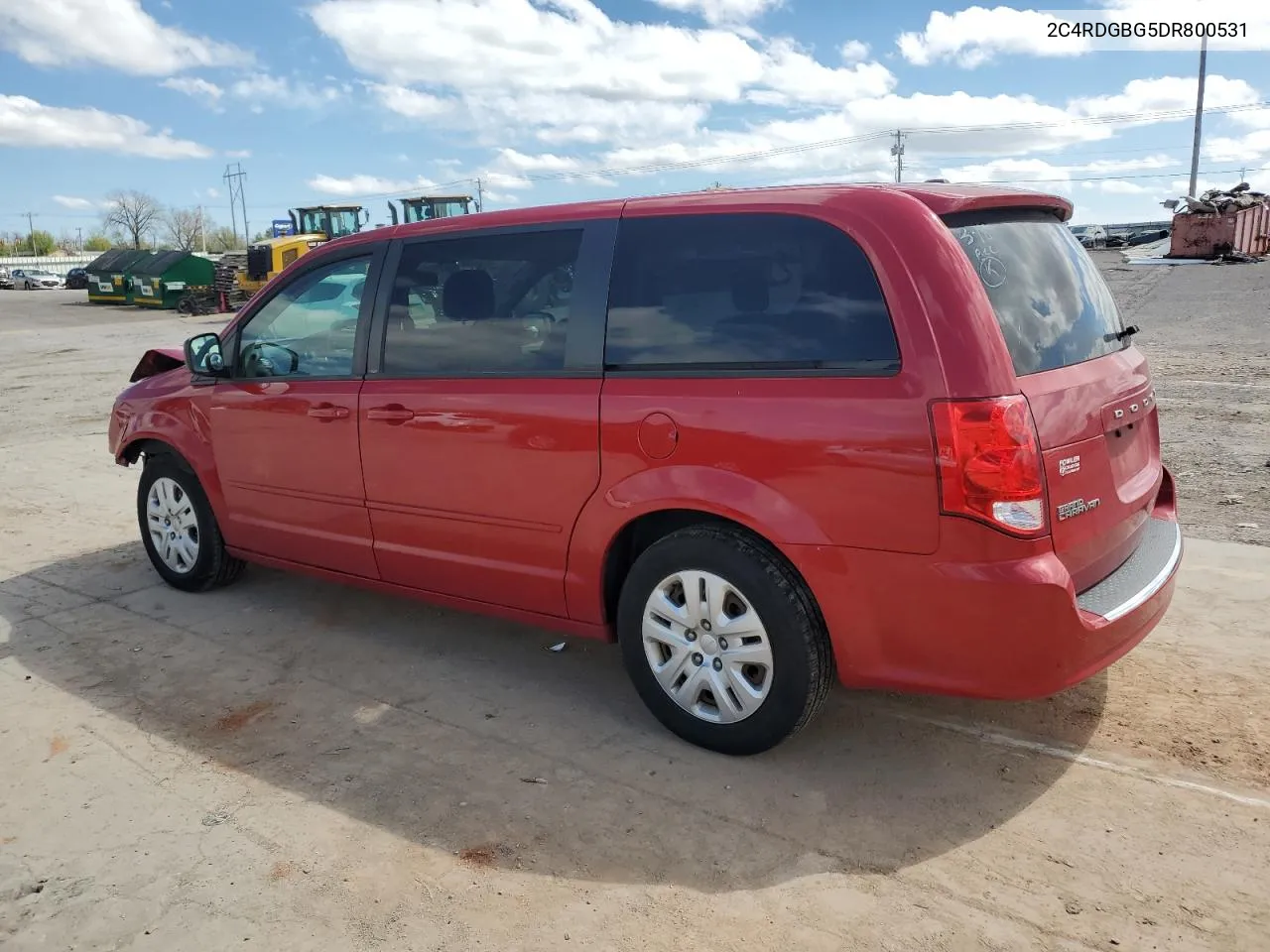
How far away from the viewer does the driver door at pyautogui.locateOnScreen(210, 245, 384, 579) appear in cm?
449

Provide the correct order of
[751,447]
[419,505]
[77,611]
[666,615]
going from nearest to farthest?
[751,447], [666,615], [419,505], [77,611]

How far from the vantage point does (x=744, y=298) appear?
132 inches

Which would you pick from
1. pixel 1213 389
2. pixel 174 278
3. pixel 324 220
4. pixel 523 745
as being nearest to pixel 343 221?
pixel 324 220

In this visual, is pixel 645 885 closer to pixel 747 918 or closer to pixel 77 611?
pixel 747 918

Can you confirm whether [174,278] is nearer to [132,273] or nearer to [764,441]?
[132,273]

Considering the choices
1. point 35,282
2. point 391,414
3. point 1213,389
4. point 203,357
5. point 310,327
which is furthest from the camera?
point 35,282

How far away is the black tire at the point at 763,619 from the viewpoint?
3242mm

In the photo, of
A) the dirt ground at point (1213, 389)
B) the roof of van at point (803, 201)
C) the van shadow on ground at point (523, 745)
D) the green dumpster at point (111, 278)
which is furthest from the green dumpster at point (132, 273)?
the roof of van at point (803, 201)

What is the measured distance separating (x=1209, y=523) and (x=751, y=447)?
4006 mm

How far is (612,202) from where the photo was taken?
3.79m

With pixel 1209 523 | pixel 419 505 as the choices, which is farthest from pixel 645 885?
pixel 1209 523

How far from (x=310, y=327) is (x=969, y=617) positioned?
328cm

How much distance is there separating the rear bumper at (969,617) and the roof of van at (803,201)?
1.09 m

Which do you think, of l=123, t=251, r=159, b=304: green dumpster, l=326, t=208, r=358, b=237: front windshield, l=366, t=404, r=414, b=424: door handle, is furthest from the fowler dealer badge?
l=123, t=251, r=159, b=304: green dumpster
